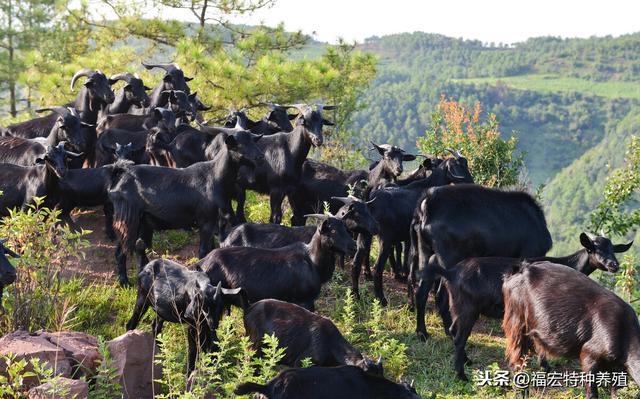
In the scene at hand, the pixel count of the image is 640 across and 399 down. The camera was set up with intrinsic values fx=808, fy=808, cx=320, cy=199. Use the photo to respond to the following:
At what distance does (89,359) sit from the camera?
6.44 metres

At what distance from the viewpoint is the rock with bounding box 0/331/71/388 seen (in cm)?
603

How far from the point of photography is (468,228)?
28.8 ft

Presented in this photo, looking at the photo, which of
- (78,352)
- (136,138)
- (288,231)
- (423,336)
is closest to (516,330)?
(423,336)

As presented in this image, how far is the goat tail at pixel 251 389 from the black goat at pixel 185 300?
3.65ft

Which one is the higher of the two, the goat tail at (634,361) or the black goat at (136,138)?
the black goat at (136,138)

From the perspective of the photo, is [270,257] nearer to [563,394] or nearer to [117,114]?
[563,394]

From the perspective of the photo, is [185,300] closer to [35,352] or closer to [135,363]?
[135,363]

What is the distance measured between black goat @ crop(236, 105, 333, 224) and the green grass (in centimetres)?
9166

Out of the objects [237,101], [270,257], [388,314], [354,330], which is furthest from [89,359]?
[237,101]

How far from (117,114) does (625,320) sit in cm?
846

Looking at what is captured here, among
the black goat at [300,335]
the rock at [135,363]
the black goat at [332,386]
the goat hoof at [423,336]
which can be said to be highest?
the black goat at [332,386]

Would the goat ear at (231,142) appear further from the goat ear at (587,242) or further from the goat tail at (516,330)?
the goat ear at (587,242)

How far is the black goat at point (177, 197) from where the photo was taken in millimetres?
9086

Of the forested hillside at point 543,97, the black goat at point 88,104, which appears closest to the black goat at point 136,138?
the black goat at point 88,104
